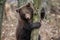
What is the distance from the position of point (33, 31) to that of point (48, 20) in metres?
5.99

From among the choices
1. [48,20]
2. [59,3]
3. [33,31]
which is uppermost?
[59,3]

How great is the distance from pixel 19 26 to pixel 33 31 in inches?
59.7

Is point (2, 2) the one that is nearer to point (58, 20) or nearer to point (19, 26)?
point (19, 26)

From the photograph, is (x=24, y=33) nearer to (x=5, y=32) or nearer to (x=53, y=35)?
(x=5, y=32)

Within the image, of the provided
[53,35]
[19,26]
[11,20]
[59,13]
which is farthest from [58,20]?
[19,26]

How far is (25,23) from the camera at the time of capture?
12.8 ft

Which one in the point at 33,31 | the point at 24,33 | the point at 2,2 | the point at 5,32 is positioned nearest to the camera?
the point at 33,31

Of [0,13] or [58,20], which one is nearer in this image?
[0,13]

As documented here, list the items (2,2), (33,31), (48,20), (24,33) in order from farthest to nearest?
1. (48,20)
2. (24,33)
3. (2,2)
4. (33,31)

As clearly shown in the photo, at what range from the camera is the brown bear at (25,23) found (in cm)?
315

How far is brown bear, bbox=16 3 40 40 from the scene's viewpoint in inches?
124

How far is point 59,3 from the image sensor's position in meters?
9.19

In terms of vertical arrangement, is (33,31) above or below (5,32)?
below

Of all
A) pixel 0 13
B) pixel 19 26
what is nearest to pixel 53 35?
pixel 19 26
